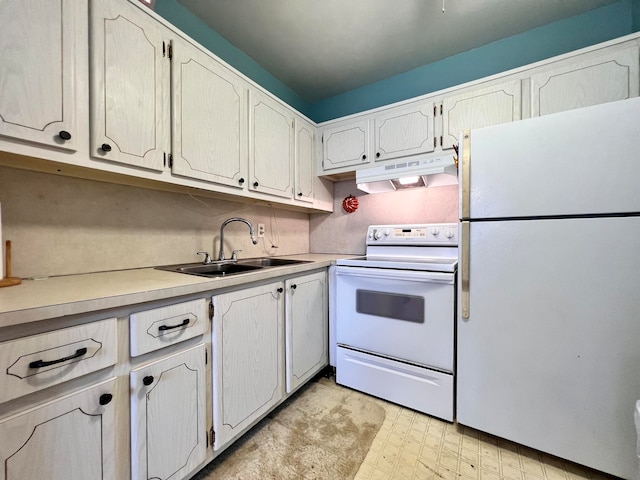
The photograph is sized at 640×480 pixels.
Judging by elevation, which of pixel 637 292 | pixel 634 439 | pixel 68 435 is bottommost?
pixel 634 439

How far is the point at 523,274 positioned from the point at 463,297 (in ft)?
0.96

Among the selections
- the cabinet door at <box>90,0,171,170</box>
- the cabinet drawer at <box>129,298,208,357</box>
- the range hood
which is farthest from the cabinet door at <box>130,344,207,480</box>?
the range hood

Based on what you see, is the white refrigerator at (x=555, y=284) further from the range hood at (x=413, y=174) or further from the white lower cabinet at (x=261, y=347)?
the white lower cabinet at (x=261, y=347)

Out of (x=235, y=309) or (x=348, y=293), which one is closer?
(x=235, y=309)

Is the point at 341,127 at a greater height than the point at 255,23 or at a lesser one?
lesser

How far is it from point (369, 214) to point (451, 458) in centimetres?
179

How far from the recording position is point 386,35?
1.81m

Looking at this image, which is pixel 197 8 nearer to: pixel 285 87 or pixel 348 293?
pixel 285 87

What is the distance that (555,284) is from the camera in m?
1.17

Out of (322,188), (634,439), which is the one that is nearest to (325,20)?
(322,188)

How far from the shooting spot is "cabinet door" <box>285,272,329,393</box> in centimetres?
156

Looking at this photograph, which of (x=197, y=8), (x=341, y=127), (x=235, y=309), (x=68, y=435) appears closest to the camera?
(x=68, y=435)

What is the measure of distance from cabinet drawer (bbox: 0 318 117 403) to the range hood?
1.73 metres

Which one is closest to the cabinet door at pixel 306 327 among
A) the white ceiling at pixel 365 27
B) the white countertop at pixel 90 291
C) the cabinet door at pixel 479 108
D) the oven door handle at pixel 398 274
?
the oven door handle at pixel 398 274
